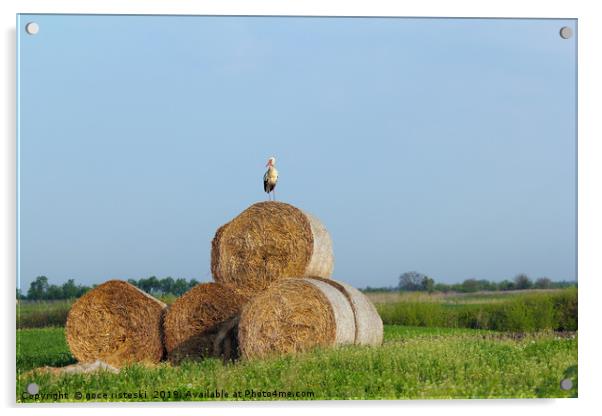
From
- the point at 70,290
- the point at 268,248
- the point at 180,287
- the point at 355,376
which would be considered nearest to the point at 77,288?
the point at 70,290

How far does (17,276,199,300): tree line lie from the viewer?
7.97 meters

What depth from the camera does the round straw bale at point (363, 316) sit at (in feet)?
28.6

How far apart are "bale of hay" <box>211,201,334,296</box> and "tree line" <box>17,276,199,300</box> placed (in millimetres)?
Result: 393

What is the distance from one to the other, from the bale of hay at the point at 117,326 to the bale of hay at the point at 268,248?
2.34 feet

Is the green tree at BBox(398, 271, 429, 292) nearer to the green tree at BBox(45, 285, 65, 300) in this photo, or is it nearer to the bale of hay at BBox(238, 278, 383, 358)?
the bale of hay at BBox(238, 278, 383, 358)

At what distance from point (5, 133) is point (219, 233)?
8.53 ft

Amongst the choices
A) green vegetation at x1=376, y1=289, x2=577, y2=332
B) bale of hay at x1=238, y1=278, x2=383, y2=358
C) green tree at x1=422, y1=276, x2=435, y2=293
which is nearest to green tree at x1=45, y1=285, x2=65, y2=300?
bale of hay at x1=238, y1=278, x2=383, y2=358

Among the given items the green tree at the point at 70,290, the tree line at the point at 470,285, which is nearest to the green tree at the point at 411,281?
the tree line at the point at 470,285

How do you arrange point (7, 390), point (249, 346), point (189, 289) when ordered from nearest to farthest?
point (7, 390), point (249, 346), point (189, 289)

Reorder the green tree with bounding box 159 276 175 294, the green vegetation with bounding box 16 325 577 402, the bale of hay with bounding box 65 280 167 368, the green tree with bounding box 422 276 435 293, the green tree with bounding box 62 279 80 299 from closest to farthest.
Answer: the green vegetation with bounding box 16 325 577 402, the green tree with bounding box 62 279 80 299, the green tree with bounding box 422 276 435 293, the green tree with bounding box 159 276 175 294, the bale of hay with bounding box 65 280 167 368

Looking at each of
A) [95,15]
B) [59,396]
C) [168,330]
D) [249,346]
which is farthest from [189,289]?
[95,15]

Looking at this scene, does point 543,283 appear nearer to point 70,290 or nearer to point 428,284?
point 428,284

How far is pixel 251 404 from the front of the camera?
7.67 m
